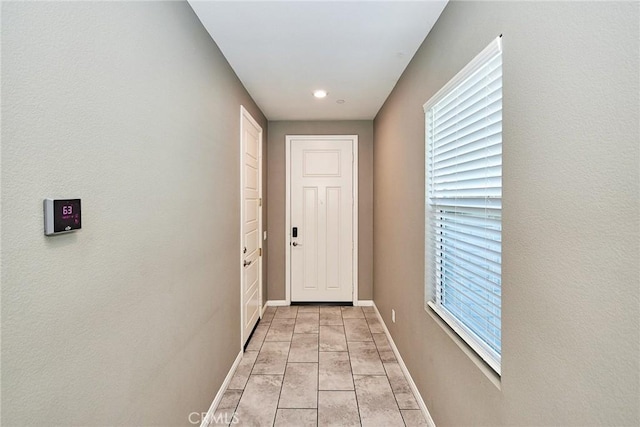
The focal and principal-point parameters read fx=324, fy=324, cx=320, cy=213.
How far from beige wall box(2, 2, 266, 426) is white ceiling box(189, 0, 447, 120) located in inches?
10.5

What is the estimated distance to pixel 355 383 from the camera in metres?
2.52

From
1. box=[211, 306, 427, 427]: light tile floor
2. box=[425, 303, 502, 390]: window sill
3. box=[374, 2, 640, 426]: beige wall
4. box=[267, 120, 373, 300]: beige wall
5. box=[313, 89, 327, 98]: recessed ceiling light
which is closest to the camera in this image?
box=[374, 2, 640, 426]: beige wall

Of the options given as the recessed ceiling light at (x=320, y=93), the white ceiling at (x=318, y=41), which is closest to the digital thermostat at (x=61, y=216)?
the white ceiling at (x=318, y=41)

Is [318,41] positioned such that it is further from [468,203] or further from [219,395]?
[219,395]

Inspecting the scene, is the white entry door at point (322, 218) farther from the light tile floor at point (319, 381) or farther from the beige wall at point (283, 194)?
the light tile floor at point (319, 381)

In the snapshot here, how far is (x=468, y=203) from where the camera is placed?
1600 mm

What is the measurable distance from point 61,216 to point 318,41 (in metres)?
1.88

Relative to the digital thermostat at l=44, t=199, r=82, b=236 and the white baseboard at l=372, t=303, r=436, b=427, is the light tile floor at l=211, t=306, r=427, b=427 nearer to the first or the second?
the white baseboard at l=372, t=303, r=436, b=427

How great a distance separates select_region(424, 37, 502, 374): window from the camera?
1.35 m

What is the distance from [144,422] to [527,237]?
1646 mm

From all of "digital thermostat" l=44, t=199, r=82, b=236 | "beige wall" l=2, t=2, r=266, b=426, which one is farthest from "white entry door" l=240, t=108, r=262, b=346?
"digital thermostat" l=44, t=199, r=82, b=236

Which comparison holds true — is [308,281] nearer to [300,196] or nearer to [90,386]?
[300,196]

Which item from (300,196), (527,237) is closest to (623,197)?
(527,237)

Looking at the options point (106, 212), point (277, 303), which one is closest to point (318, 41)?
point (106, 212)
